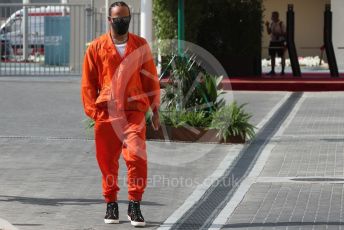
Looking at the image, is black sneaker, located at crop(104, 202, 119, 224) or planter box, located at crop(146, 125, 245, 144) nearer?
black sneaker, located at crop(104, 202, 119, 224)

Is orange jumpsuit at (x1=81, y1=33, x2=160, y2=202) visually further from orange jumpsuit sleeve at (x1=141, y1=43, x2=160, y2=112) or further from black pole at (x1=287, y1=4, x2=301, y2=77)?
black pole at (x1=287, y1=4, x2=301, y2=77)

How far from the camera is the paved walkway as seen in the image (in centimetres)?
999

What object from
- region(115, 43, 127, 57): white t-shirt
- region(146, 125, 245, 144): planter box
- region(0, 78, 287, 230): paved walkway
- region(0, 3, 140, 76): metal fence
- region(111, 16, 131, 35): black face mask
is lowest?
region(0, 78, 287, 230): paved walkway

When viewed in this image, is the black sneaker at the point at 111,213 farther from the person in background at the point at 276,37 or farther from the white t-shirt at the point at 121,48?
the person in background at the point at 276,37

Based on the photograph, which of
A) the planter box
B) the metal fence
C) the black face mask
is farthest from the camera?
the metal fence

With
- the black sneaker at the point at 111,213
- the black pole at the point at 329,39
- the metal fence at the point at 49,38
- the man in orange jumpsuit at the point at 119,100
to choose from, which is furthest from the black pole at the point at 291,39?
the black sneaker at the point at 111,213

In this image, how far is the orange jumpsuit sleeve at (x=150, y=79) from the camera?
9.43 m

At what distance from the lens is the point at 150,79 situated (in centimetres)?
948

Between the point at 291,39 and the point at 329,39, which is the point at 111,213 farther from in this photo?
the point at 329,39

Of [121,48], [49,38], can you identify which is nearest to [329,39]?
[49,38]

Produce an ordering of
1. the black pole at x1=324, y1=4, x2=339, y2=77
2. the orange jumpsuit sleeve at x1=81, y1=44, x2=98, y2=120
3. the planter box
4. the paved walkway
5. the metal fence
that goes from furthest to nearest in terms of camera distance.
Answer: the metal fence < the black pole at x1=324, y1=4, x2=339, y2=77 < the planter box < the paved walkway < the orange jumpsuit sleeve at x1=81, y1=44, x2=98, y2=120

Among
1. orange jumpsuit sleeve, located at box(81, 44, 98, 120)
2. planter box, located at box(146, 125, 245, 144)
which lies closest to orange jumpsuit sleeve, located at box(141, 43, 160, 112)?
orange jumpsuit sleeve, located at box(81, 44, 98, 120)

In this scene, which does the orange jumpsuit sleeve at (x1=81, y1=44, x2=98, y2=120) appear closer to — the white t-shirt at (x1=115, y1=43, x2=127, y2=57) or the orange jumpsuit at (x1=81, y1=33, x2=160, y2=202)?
the orange jumpsuit at (x1=81, y1=33, x2=160, y2=202)

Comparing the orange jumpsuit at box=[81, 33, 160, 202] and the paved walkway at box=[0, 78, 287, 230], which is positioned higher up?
the orange jumpsuit at box=[81, 33, 160, 202]
